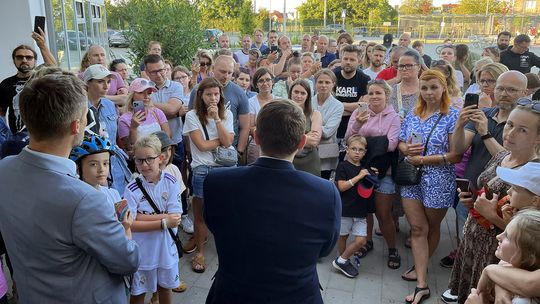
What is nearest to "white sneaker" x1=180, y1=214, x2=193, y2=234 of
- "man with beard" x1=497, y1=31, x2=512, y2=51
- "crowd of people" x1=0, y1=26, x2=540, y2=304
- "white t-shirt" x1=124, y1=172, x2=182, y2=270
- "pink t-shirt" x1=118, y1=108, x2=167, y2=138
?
"crowd of people" x1=0, y1=26, x2=540, y2=304

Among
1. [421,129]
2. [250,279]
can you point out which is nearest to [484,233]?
[421,129]

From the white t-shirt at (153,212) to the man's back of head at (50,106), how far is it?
146cm

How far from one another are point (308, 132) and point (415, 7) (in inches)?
2769

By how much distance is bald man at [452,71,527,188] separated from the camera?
3207 mm

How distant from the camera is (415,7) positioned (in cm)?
6650

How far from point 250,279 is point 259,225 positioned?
0.24 m

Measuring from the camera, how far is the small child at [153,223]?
2971 mm

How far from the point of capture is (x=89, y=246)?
158 cm

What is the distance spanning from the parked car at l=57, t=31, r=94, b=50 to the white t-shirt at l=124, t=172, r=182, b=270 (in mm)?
7784

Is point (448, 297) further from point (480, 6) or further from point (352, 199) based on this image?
point (480, 6)

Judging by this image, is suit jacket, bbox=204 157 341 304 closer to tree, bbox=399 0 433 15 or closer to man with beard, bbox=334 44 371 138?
man with beard, bbox=334 44 371 138

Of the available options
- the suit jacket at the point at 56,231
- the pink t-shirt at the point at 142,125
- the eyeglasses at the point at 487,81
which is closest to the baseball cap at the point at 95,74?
the pink t-shirt at the point at 142,125

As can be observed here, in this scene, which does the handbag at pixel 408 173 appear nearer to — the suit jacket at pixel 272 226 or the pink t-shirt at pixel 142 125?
the suit jacket at pixel 272 226

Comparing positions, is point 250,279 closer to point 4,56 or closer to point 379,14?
point 4,56
